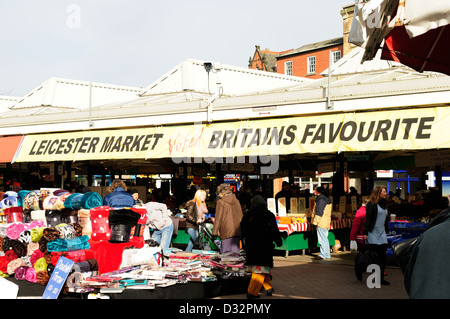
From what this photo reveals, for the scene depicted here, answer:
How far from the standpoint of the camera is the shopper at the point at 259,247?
927cm

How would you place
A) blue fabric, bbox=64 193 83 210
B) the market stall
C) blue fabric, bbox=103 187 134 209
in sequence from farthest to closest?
blue fabric, bbox=64 193 83 210, blue fabric, bbox=103 187 134 209, the market stall

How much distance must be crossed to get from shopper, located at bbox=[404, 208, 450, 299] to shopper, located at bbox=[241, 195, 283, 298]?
6.92 metres

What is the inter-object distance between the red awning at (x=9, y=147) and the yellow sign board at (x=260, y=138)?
0.41 m

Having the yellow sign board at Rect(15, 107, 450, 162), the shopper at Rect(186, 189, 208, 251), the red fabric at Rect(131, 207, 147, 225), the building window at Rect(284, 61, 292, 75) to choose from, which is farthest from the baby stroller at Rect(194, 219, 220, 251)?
the building window at Rect(284, 61, 292, 75)

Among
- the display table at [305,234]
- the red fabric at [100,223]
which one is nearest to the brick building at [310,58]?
the display table at [305,234]

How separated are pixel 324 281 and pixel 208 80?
33.6 ft

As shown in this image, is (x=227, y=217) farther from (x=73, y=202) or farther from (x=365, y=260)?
(x=73, y=202)

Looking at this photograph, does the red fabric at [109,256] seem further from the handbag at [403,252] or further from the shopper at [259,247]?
the handbag at [403,252]

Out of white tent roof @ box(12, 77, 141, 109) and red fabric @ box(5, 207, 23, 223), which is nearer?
red fabric @ box(5, 207, 23, 223)

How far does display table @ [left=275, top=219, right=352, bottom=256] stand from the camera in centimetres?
1480

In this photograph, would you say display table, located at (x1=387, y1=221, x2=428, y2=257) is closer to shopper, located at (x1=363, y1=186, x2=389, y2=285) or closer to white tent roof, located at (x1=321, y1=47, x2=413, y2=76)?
shopper, located at (x1=363, y1=186, x2=389, y2=285)

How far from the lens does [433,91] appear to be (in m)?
12.2
